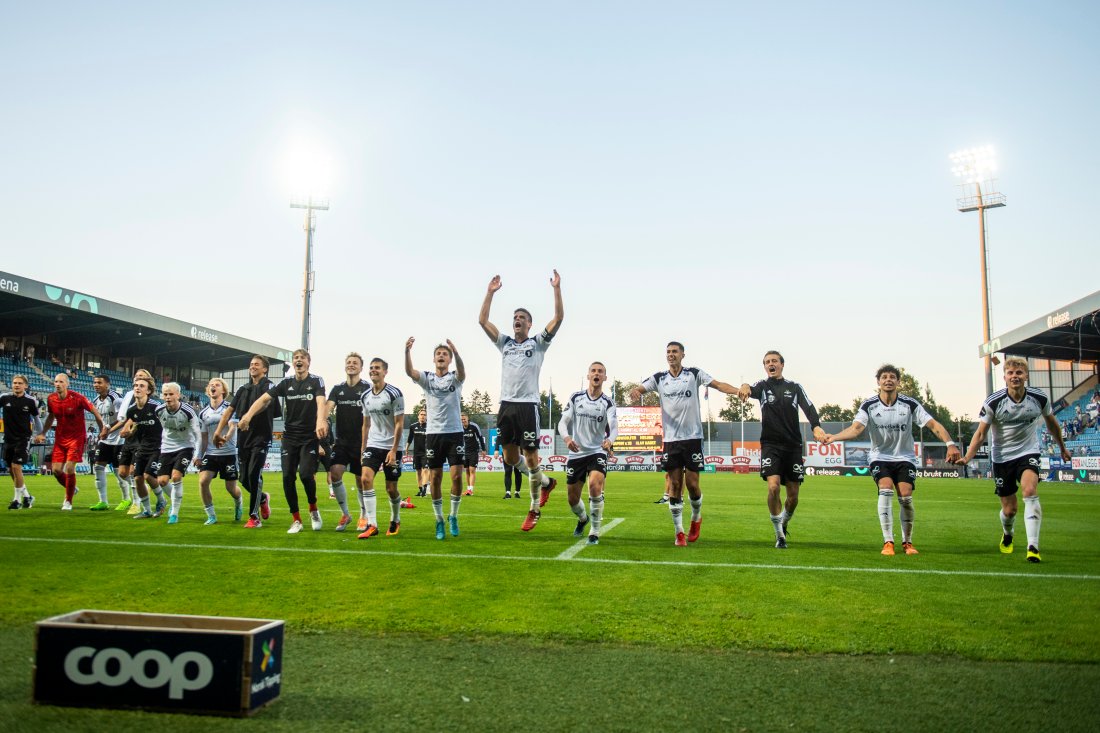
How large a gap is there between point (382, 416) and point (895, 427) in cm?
637

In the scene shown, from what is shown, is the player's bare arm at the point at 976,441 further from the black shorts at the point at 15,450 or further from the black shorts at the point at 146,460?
the black shorts at the point at 15,450

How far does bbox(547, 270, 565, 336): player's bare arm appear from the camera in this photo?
930 centimetres

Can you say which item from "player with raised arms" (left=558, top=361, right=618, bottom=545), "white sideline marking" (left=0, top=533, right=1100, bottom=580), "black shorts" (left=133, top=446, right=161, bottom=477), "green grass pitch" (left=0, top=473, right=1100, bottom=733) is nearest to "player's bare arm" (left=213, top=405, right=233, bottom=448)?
"green grass pitch" (left=0, top=473, right=1100, bottom=733)

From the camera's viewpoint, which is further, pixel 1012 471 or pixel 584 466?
pixel 584 466

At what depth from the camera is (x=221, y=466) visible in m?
11.3

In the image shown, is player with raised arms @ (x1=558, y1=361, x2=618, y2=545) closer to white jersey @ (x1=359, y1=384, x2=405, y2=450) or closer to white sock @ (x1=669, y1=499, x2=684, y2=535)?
white sock @ (x1=669, y1=499, x2=684, y2=535)

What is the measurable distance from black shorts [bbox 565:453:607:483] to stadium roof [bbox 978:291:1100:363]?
37.8 metres

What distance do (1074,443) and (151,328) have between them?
2033 inches

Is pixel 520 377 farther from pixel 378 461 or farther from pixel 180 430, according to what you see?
pixel 180 430

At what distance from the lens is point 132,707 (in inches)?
132

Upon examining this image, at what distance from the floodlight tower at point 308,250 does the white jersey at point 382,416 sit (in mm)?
27596

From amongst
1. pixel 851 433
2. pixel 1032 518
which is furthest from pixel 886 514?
pixel 1032 518

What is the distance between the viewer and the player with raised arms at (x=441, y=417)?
9.49m

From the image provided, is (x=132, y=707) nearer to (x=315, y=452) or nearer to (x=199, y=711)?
(x=199, y=711)
